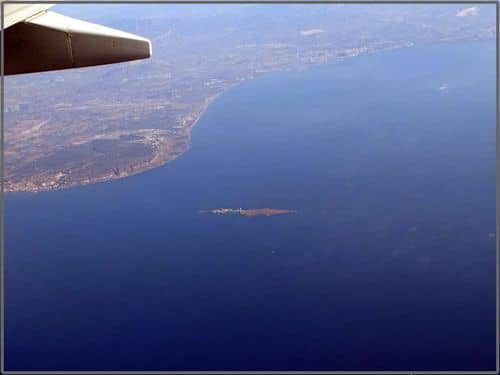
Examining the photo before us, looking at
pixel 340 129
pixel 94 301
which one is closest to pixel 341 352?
pixel 94 301

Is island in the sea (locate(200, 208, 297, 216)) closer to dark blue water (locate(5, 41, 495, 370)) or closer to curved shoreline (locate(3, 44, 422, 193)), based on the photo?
dark blue water (locate(5, 41, 495, 370))

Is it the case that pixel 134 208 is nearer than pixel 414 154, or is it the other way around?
pixel 134 208

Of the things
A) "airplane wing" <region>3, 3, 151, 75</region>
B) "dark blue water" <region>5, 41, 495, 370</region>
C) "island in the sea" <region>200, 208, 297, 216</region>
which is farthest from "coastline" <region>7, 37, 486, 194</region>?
"airplane wing" <region>3, 3, 151, 75</region>

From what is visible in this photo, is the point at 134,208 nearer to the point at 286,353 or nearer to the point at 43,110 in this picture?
the point at 286,353

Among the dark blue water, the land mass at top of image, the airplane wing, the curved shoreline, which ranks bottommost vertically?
the dark blue water

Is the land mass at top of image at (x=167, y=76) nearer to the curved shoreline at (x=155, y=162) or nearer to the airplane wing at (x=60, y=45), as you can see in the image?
the curved shoreline at (x=155, y=162)

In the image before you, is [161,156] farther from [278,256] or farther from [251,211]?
[278,256]

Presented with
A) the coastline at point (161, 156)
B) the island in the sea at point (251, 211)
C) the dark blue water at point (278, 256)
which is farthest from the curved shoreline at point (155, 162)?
the island in the sea at point (251, 211)
